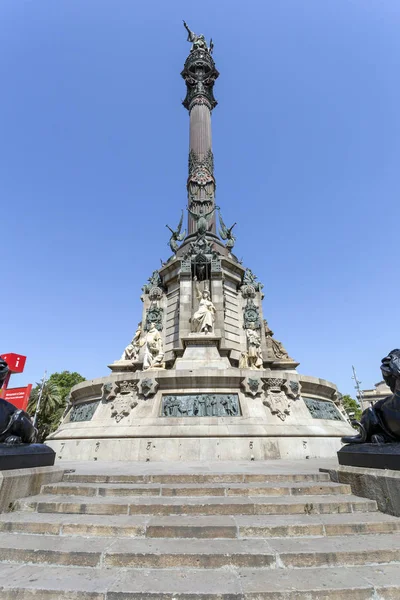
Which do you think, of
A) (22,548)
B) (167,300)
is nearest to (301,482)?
(22,548)

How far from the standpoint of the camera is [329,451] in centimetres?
1177

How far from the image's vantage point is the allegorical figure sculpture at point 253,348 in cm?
1775

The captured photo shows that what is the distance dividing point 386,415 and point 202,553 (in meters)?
4.18

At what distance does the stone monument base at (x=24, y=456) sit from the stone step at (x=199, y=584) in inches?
100

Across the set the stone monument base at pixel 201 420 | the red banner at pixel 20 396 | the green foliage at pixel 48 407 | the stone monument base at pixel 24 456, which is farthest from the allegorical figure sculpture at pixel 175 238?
the green foliage at pixel 48 407

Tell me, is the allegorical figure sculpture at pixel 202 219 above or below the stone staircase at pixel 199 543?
above

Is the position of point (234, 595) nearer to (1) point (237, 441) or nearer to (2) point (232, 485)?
Answer: (2) point (232, 485)

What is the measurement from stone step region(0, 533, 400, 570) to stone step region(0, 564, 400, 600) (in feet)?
0.33

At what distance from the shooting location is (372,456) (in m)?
5.71

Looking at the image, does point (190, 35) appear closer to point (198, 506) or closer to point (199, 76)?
point (199, 76)

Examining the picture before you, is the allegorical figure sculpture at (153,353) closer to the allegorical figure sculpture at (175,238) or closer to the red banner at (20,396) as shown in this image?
the allegorical figure sculpture at (175,238)

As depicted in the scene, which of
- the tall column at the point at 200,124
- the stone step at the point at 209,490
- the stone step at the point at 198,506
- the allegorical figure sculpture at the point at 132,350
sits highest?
the tall column at the point at 200,124

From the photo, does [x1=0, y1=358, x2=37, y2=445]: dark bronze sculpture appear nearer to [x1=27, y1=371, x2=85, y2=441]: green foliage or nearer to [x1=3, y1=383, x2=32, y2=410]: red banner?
[x1=3, y1=383, x2=32, y2=410]: red banner

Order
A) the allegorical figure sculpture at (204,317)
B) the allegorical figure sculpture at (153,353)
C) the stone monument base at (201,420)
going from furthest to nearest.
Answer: the allegorical figure sculpture at (204,317), the allegorical figure sculpture at (153,353), the stone monument base at (201,420)
